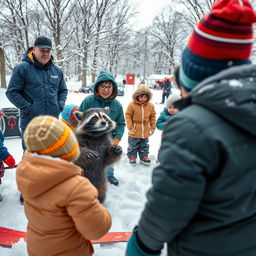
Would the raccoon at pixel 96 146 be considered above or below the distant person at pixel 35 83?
below

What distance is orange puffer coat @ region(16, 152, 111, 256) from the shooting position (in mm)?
1157

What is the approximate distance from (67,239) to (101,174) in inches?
49.6

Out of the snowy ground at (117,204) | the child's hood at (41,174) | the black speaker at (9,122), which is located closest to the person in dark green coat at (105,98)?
the snowy ground at (117,204)

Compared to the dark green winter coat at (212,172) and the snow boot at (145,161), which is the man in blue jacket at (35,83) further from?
the dark green winter coat at (212,172)

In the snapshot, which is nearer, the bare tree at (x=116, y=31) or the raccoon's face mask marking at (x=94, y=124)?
the raccoon's face mask marking at (x=94, y=124)

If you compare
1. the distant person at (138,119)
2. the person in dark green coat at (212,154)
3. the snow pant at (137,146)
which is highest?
the person in dark green coat at (212,154)

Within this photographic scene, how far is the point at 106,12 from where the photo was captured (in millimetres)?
18141

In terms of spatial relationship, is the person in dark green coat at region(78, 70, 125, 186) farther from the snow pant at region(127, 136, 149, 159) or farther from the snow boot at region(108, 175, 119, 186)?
the snow pant at region(127, 136, 149, 159)

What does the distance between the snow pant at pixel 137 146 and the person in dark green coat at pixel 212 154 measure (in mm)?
3435

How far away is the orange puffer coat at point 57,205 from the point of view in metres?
1.16

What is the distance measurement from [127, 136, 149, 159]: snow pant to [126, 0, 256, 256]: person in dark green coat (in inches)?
135

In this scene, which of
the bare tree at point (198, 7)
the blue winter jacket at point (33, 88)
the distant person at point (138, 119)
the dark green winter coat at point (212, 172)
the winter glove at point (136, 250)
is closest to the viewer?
the dark green winter coat at point (212, 172)

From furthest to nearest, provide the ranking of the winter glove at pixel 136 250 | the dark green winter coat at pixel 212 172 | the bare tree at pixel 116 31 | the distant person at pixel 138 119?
the bare tree at pixel 116 31 < the distant person at pixel 138 119 < the winter glove at pixel 136 250 < the dark green winter coat at pixel 212 172

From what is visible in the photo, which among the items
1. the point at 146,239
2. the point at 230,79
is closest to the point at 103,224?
the point at 146,239
